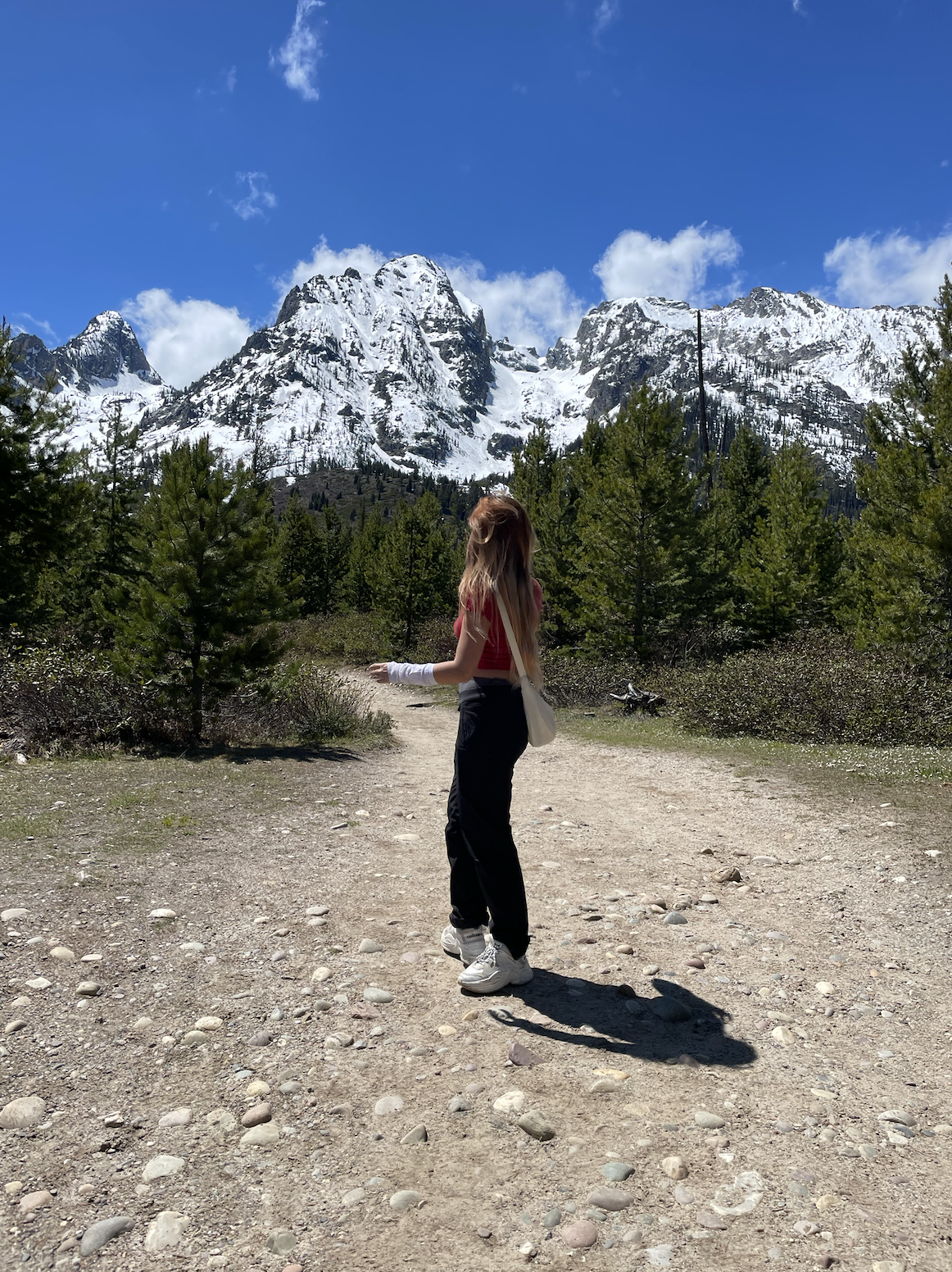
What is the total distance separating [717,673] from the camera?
1502 cm

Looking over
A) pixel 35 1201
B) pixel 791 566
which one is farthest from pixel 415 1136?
pixel 791 566

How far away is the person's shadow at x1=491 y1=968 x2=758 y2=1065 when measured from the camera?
3369 millimetres

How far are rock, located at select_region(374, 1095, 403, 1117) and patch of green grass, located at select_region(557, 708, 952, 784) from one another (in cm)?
797

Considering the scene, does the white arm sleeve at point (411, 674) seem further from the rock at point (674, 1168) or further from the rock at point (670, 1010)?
the rock at point (674, 1168)

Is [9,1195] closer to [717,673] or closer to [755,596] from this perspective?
[717,673]

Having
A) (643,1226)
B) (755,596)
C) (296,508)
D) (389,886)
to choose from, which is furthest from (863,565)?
(296,508)

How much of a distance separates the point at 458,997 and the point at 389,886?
6.03 ft

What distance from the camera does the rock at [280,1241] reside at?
7.27ft

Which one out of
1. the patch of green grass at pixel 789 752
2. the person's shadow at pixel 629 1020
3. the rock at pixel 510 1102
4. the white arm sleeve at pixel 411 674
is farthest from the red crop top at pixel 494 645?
the patch of green grass at pixel 789 752

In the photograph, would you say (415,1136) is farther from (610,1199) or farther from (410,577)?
(410,577)

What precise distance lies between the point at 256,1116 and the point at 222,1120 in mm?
128

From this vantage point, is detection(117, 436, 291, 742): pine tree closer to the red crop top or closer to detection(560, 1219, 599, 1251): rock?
the red crop top

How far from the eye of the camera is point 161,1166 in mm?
2564

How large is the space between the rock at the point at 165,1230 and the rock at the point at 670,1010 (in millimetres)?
2282
